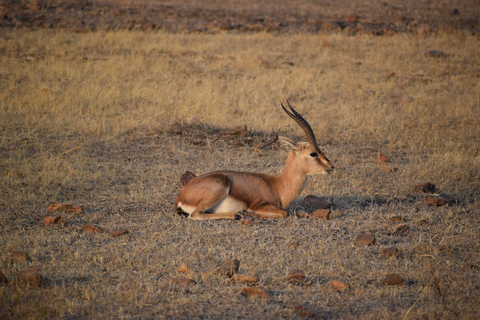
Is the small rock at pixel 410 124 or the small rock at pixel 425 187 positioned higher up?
the small rock at pixel 410 124

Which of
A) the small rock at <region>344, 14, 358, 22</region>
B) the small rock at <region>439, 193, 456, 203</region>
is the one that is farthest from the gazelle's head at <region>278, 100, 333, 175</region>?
the small rock at <region>344, 14, 358, 22</region>

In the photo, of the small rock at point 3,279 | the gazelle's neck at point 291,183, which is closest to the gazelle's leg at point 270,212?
the gazelle's neck at point 291,183

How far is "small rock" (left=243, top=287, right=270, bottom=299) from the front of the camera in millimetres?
4648

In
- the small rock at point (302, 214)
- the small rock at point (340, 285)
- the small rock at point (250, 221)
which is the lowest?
the small rock at point (250, 221)

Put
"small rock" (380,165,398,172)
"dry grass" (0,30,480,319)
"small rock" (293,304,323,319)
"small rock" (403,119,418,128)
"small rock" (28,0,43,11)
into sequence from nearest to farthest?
"small rock" (293,304,323,319)
"dry grass" (0,30,480,319)
"small rock" (380,165,398,172)
"small rock" (403,119,418,128)
"small rock" (28,0,43,11)

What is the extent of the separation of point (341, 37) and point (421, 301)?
615 inches

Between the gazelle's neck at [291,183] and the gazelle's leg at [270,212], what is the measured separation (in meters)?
0.27

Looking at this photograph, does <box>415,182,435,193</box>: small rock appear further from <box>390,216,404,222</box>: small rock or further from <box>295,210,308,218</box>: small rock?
<box>295,210,308,218</box>: small rock

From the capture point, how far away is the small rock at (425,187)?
7.71m

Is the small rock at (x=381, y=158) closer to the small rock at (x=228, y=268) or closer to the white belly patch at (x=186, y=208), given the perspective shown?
the white belly patch at (x=186, y=208)

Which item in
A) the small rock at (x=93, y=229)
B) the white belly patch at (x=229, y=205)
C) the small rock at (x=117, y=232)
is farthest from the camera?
the white belly patch at (x=229, y=205)

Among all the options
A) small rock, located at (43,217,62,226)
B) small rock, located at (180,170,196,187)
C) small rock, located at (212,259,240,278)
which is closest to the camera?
small rock, located at (212,259,240,278)

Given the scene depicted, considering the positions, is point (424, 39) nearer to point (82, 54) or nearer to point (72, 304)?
point (82, 54)

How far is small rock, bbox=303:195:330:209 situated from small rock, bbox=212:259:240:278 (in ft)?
7.93
